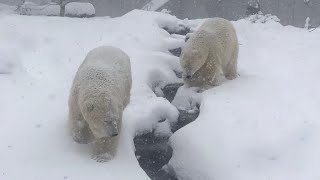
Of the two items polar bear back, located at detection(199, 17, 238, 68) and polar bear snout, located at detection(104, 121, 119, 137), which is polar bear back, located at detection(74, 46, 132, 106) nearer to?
polar bear snout, located at detection(104, 121, 119, 137)

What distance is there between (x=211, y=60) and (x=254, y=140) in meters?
2.23

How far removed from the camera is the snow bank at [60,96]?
487cm

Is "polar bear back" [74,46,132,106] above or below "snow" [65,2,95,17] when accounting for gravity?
above

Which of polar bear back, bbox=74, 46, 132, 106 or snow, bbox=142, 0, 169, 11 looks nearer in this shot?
polar bear back, bbox=74, 46, 132, 106

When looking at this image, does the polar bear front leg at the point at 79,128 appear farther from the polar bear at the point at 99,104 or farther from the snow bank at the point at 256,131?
the snow bank at the point at 256,131

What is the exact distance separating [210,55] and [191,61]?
45 cm

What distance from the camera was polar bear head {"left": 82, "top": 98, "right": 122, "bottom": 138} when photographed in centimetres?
484

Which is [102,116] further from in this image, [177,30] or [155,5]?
[155,5]

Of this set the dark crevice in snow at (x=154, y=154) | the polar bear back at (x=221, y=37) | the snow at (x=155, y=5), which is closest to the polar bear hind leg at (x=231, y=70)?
the polar bear back at (x=221, y=37)

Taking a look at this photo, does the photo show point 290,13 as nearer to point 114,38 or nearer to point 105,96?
point 114,38

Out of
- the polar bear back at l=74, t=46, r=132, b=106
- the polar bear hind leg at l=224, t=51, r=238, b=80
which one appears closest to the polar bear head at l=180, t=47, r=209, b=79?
the polar bear hind leg at l=224, t=51, r=238, b=80

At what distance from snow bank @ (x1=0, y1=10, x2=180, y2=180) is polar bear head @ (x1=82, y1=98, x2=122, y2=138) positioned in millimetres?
396

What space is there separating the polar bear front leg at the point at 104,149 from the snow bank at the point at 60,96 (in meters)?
0.09

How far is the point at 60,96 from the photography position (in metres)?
6.40
